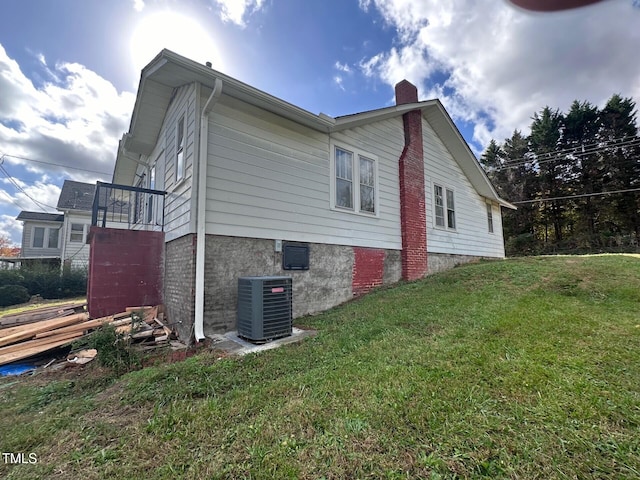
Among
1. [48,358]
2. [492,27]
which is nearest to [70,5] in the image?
[48,358]

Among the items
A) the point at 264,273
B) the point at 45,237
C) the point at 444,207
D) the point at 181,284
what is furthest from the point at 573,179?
the point at 45,237

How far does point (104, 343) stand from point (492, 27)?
748cm

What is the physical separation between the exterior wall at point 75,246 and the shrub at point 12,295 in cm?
569

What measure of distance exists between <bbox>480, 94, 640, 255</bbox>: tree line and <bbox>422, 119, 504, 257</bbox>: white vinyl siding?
15.8m

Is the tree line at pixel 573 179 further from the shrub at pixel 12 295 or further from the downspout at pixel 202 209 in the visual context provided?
the shrub at pixel 12 295

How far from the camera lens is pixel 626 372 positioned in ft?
8.91

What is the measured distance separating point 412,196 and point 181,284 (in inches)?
265

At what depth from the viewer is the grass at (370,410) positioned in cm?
180

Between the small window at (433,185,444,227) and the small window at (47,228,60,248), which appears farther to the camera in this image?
the small window at (47,228,60,248)

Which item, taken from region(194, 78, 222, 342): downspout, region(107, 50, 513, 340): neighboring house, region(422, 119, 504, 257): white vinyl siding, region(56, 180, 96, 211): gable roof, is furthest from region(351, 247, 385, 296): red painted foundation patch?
region(56, 180, 96, 211): gable roof

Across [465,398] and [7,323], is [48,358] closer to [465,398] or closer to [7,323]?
[7,323]

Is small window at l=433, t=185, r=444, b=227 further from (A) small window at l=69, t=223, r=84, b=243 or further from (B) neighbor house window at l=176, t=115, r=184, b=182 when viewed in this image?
(A) small window at l=69, t=223, r=84, b=243

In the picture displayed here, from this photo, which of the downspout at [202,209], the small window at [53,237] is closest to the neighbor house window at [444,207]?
the downspout at [202,209]

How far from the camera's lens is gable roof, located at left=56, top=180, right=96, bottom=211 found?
18.5 m
